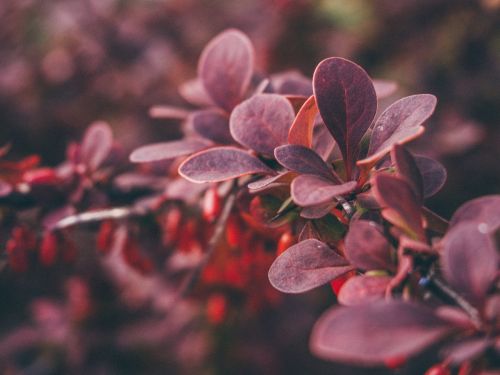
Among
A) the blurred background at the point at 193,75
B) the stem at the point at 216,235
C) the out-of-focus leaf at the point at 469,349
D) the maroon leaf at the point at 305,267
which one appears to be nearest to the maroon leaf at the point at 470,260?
the out-of-focus leaf at the point at 469,349

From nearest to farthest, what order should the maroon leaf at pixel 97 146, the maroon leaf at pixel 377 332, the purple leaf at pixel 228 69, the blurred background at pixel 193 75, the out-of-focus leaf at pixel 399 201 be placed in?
the maroon leaf at pixel 377 332, the out-of-focus leaf at pixel 399 201, the purple leaf at pixel 228 69, the maroon leaf at pixel 97 146, the blurred background at pixel 193 75

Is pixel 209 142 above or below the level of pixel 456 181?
above

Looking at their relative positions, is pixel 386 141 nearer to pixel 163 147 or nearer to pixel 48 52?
pixel 163 147

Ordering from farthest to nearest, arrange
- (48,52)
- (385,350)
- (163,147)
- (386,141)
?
(48,52) → (163,147) → (386,141) → (385,350)

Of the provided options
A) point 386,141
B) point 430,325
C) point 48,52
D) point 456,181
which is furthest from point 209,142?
point 48,52

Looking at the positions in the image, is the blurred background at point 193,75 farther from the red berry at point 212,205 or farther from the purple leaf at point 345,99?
the purple leaf at point 345,99

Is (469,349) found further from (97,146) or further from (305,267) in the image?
(97,146)

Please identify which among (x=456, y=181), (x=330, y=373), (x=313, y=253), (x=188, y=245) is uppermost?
(x=313, y=253)

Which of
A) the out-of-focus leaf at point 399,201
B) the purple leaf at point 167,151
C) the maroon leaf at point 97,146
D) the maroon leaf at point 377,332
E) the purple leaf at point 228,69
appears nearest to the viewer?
the maroon leaf at point 377,332
